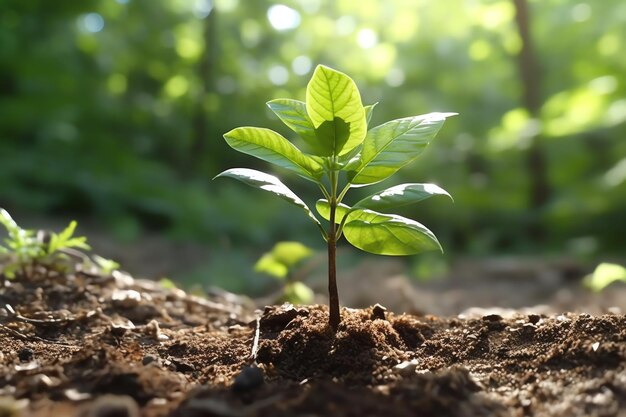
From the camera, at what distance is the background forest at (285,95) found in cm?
833

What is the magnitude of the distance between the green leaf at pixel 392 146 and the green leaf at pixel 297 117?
131mm

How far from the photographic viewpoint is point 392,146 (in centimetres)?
157

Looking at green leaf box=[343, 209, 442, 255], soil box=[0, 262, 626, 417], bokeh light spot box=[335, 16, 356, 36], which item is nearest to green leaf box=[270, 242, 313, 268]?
soil box=[0, 262, 626, 417]

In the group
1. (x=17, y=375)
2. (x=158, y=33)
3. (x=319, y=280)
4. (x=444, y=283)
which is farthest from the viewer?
(x=158, y=33)

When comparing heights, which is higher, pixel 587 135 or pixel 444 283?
pixel 587 135

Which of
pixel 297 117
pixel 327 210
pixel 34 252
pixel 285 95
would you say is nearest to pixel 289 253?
pixel 34 252

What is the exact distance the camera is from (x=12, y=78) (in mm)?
8992

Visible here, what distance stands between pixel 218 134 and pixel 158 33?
6.38ft

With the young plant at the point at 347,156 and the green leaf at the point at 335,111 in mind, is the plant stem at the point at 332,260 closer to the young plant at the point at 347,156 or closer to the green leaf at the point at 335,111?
the young plant at the point at 347,156

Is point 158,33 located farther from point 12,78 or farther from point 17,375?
point 17,375

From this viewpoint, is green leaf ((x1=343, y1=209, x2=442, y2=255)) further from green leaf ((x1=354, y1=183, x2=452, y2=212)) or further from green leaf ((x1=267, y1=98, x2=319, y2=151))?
green leaf ((x1=267, y1=98, x2=319, y2=151))

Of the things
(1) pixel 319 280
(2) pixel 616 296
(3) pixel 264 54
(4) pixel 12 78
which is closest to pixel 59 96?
(4) pixel 12 78

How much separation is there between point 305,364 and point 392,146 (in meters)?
0.58

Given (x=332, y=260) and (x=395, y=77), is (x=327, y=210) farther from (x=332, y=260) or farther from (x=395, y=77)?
(x=395, y=77)
